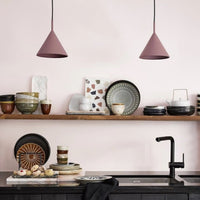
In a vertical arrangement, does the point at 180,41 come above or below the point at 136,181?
above

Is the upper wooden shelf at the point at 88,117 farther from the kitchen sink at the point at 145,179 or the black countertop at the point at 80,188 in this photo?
the black countertop at the point at 80,188

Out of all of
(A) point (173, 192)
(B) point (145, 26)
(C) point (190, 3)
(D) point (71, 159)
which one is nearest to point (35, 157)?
(D) point (71, 159)

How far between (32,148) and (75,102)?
19.8 inches

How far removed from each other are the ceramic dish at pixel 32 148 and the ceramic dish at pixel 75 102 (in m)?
0.35

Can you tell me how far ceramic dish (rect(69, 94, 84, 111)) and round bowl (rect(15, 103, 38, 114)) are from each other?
30cm

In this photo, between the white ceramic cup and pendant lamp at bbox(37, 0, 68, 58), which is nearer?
pendant lamp at bbox(37, 0, 68, 58)

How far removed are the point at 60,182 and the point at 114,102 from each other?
87 cm

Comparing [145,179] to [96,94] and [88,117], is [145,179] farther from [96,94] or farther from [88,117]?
[96,94]

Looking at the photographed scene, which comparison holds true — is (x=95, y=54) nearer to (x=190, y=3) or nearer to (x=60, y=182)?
(x=190, y=3)

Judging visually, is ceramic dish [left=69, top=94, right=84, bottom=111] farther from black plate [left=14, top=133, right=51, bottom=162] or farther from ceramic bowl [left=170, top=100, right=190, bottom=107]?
ceramic bowl [left=170, top=100, right=190, bottom=107]

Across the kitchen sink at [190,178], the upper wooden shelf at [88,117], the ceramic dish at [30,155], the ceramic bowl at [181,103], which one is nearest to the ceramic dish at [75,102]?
the upper wooden shelf at [88,117]

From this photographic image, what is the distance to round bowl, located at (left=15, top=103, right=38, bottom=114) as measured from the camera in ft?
10.6

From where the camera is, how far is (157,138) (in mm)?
3195

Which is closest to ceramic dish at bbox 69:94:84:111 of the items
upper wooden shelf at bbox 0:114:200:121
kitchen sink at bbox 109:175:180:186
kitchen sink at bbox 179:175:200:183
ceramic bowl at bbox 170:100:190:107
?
upper wooden shelf at bbox 0:114:200:121
